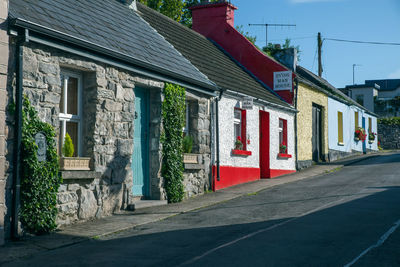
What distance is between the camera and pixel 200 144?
13.4m

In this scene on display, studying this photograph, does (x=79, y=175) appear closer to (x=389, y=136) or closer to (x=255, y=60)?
(x=255, y=60)

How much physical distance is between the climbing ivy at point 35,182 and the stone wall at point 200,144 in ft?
17.7

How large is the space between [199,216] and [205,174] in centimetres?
397

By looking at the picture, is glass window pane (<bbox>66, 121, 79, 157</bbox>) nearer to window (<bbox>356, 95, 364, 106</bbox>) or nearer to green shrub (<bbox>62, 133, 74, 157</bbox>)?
green shrub (<bbox>62, 133, 74, 157</bbox>)

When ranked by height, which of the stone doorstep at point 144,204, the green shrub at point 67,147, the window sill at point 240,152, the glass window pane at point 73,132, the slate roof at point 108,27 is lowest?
the stone doorstep at point 144,204

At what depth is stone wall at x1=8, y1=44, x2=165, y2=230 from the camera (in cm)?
808

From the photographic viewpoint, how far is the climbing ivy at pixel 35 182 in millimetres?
7605


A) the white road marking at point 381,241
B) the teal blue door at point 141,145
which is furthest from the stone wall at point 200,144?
the white road marking at point 381,241

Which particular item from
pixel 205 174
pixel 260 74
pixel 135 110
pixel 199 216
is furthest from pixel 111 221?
pixel 260 74

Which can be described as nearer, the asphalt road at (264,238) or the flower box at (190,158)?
the asphalt road at (264,238)

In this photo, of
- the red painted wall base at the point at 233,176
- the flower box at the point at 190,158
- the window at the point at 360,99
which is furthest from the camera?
the window at the point at 360,99

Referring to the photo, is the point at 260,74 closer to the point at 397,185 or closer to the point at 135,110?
the point at 397,185

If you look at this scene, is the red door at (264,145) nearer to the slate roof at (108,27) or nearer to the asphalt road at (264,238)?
the slate roof at (108,27)

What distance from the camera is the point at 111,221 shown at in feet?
29.3
